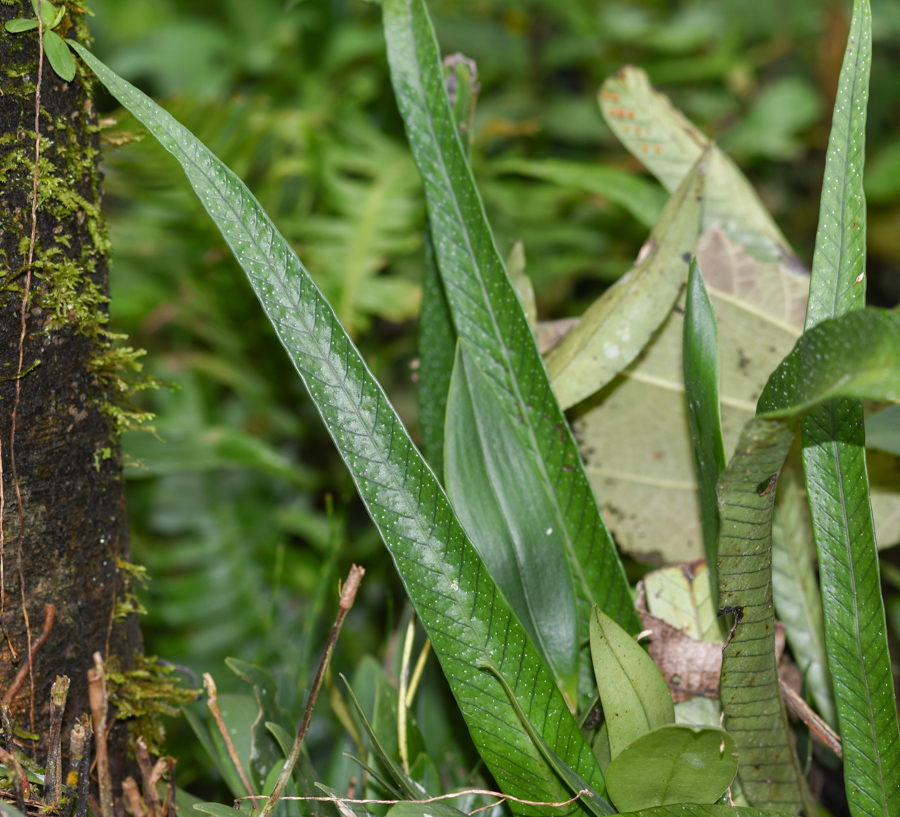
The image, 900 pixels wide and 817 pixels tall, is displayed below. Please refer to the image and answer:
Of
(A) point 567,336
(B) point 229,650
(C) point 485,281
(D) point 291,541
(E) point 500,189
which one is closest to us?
(C) point 485,281

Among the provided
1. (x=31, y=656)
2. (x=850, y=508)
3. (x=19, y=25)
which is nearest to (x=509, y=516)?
(x=850, y=508)

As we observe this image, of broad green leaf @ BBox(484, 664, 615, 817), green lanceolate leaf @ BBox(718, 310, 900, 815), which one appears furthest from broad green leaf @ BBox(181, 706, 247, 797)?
green lanceolate leaf @ BBox(718, 310, 900, 815)

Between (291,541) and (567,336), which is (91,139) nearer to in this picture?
(567,336)

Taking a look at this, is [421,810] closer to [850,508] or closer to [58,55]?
[850,508]

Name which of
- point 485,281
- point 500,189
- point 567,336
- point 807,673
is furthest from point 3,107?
point 500,189

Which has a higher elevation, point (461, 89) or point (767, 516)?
point (461, 89)

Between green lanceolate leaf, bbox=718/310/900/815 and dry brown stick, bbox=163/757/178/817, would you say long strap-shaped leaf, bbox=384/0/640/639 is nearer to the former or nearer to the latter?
green lanceolate leaf, bbox=718/310/900/815
